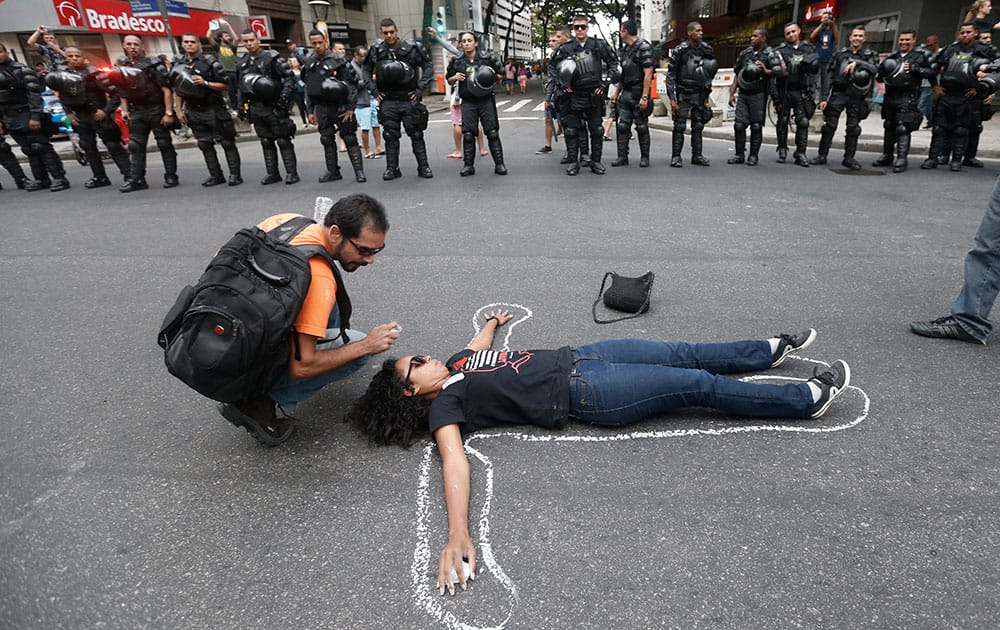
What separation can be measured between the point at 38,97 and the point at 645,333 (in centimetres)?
997

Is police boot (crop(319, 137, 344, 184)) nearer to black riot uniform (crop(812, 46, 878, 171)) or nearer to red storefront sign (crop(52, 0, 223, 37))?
black riot uniform (crop(812, 46, 878, 171))

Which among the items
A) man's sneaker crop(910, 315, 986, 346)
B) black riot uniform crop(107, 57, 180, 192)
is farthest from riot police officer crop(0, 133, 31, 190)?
man's sneaker crop(910, 315, 986, 346)

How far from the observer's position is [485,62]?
8.42m

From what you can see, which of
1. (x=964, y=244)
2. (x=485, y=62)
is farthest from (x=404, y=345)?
(x=485, y=62)

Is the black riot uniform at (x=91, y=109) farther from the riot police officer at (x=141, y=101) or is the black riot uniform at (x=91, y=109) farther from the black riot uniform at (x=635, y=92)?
the black riot uniform at (x=635, y=92)

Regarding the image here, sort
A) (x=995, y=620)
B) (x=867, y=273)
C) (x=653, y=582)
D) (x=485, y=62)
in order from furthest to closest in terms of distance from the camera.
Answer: (x=485, y=62) → (x=867, y=273) → (x=653, y=582) → (x=995, y=620)

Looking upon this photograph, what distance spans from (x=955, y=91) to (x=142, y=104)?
11.2 metres

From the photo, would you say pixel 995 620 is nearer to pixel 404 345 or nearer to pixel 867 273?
pixel 404 345

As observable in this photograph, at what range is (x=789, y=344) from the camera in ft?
10.6

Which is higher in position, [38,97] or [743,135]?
[38,97]

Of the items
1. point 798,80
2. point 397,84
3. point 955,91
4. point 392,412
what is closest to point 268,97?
point 397,84

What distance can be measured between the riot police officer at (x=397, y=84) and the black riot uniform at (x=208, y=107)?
2.23 meters

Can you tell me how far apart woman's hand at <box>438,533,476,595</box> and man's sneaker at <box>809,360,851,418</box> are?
68.6 inches

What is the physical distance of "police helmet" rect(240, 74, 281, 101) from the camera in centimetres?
820
